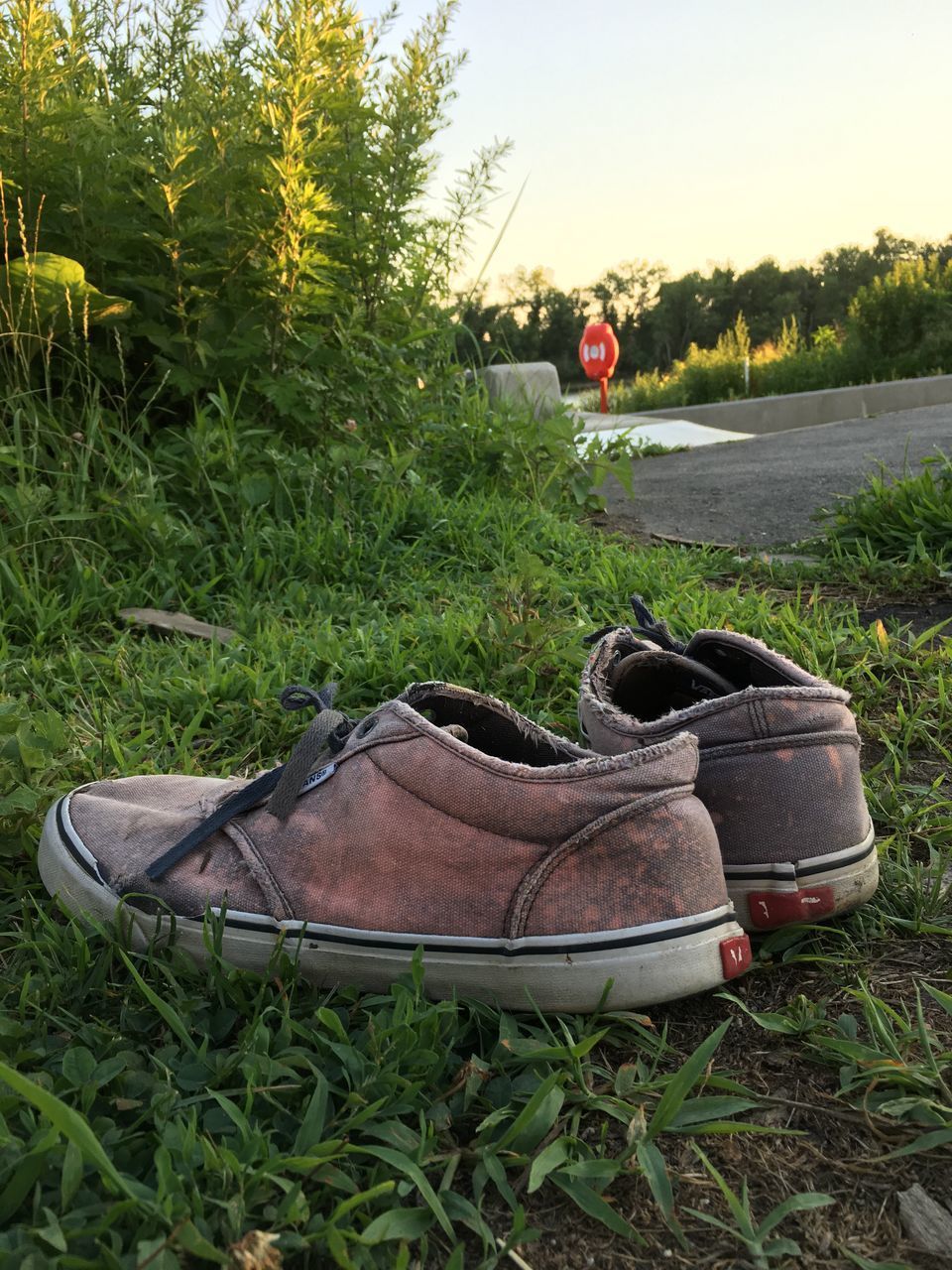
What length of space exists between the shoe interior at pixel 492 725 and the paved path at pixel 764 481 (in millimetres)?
2812

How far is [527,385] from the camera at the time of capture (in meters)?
6.60

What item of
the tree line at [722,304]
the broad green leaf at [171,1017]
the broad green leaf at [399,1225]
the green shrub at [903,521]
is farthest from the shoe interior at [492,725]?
the tree line at [722,304]

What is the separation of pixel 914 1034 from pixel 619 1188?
41cm

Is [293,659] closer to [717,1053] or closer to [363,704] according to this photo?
[363,704]

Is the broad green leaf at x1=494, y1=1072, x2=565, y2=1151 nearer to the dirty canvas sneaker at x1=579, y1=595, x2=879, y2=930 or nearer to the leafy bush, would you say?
the dirty canvas sneaker at x1=579, y1=595, x2=879, y2=930

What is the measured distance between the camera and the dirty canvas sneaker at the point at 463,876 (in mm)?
1164

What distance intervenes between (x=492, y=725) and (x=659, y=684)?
1.21ft

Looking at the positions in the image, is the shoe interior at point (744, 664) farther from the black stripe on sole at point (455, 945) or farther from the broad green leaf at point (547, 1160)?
the broad green leaf at point (547, 1160)

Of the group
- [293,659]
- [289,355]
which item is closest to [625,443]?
[289,355]

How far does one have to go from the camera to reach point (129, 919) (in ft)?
4.21

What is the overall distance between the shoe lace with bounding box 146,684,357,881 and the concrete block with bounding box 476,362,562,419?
10.7ft

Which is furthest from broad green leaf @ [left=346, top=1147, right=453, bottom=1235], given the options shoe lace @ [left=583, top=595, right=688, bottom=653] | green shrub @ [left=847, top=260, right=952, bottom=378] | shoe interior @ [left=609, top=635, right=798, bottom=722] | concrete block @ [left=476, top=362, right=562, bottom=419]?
green shrub @ [left=847, top=260, right=952, bottom=378]

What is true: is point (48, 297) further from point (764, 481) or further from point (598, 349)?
point (598, 349)

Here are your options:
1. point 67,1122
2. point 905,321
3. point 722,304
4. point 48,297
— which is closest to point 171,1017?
point 67,1122
